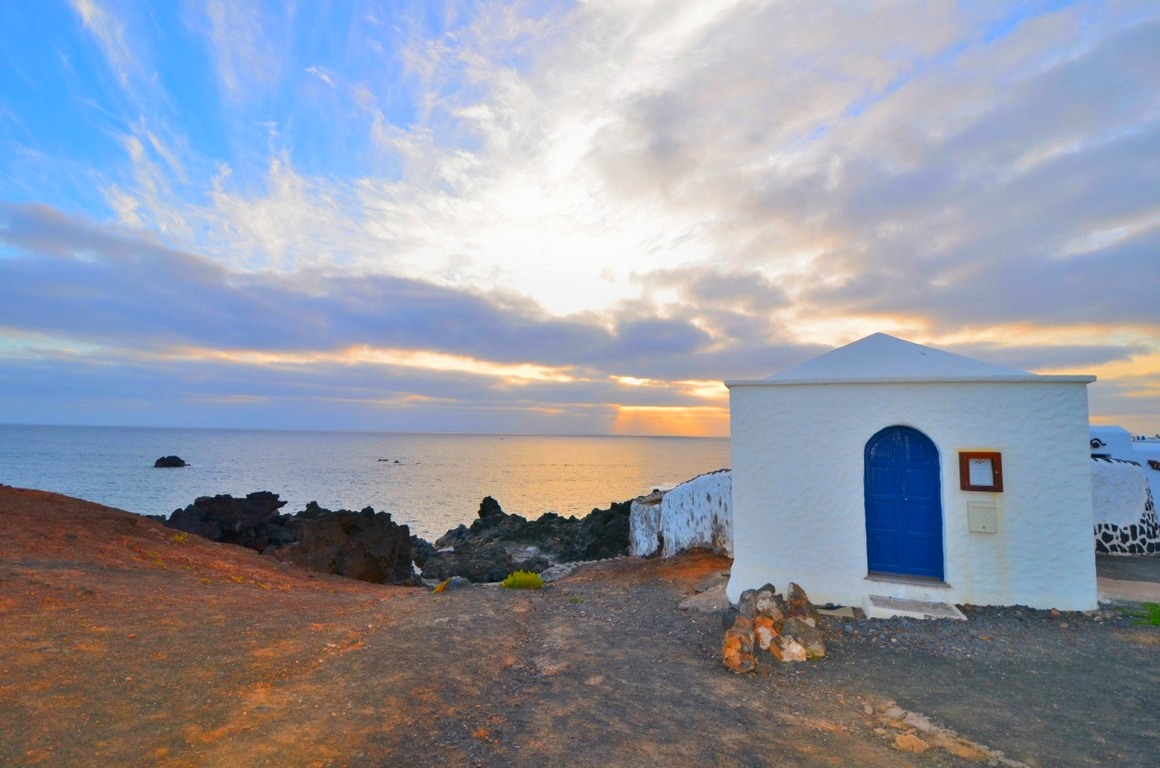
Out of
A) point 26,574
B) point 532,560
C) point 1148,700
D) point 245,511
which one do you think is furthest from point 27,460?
point 1148,700

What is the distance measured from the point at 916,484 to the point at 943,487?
325mm

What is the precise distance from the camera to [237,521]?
2078cm

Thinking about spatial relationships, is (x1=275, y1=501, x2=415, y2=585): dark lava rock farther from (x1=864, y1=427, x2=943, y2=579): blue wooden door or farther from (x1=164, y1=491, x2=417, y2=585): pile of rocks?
(x1=864, y1=427, x2=943, y2=579): blue wooden door

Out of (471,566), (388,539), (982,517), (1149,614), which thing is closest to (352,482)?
(471,566)

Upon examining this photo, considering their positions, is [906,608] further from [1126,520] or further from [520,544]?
[520,544]

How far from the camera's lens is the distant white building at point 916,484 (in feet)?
25.3

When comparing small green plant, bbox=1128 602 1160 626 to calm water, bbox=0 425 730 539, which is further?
calm water, bbox=0 425 730 539

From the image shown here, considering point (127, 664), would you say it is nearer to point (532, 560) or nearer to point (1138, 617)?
point (1138, 617)

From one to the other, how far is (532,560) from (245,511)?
35.2 ft

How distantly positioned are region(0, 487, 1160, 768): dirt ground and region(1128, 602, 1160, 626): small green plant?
0.93ft

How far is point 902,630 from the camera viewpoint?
712 centimetres

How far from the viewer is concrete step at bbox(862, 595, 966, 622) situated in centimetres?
738

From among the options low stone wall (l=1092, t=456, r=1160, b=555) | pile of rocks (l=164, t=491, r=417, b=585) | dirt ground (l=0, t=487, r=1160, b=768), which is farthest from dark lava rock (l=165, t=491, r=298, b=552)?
low stone wall (l=1092, t=456, r=1160, b=555)

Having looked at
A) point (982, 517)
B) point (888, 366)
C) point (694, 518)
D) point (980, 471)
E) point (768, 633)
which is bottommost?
point (768, 633)
